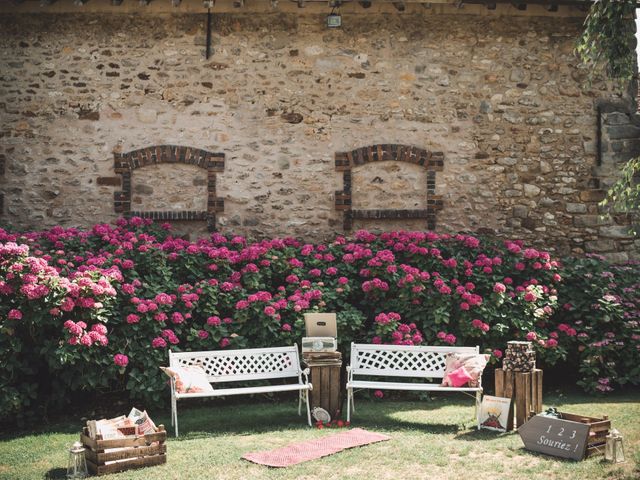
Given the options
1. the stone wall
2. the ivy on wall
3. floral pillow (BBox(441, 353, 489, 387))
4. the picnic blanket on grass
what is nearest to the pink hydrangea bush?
floral pillow (BBox(441, 353, 489, 387))

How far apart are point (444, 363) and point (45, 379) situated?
13.1 ft

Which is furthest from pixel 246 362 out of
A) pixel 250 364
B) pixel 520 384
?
pixel 520 384

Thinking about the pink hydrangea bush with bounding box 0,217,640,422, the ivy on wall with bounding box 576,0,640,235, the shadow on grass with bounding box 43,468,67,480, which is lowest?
the shadow on grass with bounding box 43,468,67,480

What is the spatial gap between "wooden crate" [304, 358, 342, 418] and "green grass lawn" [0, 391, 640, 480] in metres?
0.23

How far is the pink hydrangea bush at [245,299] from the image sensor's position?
19.9ft

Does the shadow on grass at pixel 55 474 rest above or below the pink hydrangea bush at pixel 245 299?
below

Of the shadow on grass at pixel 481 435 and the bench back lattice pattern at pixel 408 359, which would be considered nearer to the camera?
the shadow on grass at pixel 481 435

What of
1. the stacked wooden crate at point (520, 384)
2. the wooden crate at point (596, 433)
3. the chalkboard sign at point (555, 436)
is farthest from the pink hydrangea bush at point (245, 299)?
the wooden crate at point (596, 433)

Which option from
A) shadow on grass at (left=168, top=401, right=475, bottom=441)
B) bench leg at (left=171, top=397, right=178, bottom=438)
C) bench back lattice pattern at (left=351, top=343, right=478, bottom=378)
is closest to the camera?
bench leg at (left=171, top=397, right=178, bottom=438)

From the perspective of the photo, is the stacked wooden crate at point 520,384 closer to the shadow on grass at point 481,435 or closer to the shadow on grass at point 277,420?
the shadow on grass at point 481,435

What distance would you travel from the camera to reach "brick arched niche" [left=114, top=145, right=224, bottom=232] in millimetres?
9180

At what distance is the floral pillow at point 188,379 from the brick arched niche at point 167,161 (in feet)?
11.1

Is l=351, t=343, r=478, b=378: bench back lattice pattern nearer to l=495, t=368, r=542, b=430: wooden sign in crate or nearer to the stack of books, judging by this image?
the stack of books

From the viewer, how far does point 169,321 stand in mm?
7102
